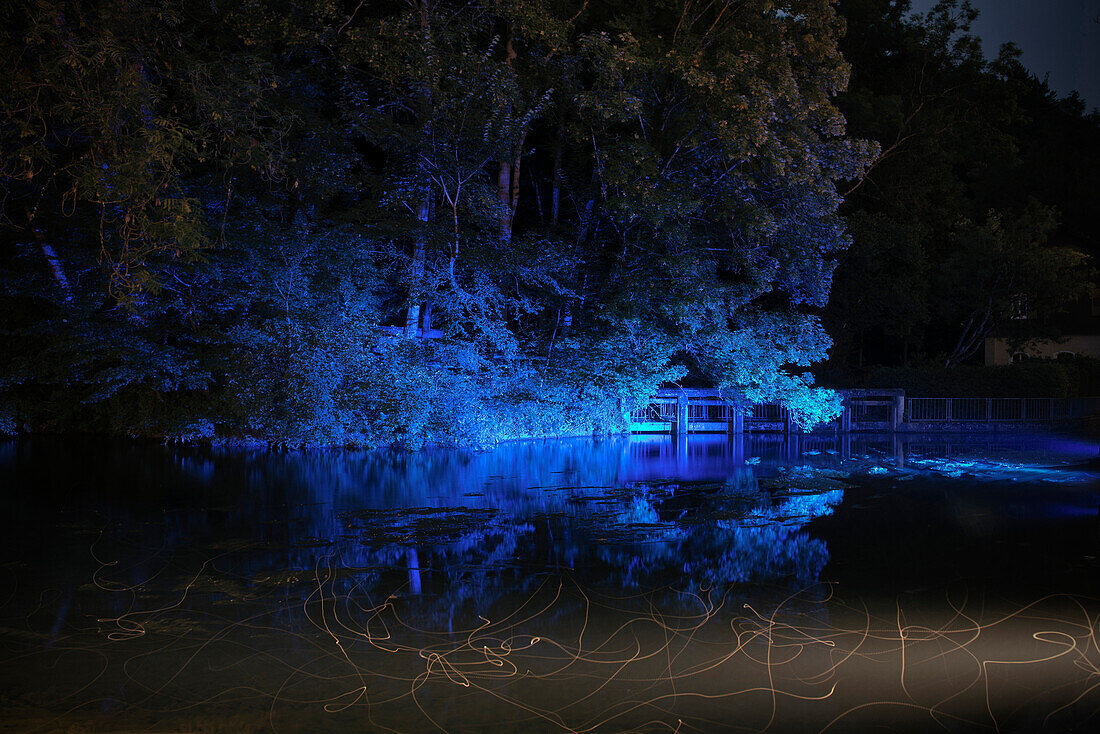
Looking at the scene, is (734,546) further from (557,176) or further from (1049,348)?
(1049,348)

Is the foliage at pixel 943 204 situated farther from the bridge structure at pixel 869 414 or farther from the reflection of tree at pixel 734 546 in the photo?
the reflection of tree at pixel 734 546

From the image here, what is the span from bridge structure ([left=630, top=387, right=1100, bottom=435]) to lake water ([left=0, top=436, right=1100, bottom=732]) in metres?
11.6

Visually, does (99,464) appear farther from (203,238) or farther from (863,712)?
(863,712)

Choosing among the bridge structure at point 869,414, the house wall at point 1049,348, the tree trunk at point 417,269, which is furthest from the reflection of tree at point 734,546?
the house wall at point 1049,348

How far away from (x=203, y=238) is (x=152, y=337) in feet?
24.6

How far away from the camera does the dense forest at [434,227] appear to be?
18.6 meters

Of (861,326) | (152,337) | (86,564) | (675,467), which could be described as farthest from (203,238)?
(861,326)

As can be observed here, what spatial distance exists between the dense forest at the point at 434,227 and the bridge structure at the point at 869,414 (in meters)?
1.48

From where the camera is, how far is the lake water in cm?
471

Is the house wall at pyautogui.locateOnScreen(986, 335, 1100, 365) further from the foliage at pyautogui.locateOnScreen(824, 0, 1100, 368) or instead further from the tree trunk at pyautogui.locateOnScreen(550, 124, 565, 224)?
the tree trunk at pyautogui.locateOnScreen(550, 124, 565, 224)

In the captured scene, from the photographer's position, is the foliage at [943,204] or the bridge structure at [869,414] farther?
the foliage at [943,204]

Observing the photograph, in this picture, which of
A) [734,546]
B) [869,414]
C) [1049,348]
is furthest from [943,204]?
[734,546]

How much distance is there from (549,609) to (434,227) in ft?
49.8

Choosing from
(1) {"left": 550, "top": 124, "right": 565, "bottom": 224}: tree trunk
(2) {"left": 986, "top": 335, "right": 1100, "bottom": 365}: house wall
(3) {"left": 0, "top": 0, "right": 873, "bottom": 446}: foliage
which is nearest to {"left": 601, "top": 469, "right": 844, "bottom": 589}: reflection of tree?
(3) {"left": 0, "top": 0, "right": 873, "bottom": 446}: foliage
